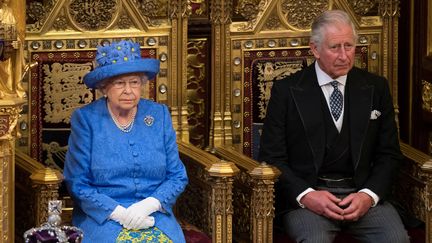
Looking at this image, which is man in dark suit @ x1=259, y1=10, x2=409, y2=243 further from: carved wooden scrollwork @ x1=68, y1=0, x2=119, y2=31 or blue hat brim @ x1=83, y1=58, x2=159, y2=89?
carved wooden scrollwork @ x1=68, y1=0, x2=119, y2=31

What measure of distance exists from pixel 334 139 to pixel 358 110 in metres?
0.19

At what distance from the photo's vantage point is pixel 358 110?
6762 mm

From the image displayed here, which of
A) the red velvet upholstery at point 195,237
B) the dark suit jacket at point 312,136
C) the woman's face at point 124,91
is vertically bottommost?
the red velvet upholstery at point 195,237

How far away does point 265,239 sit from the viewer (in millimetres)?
6531

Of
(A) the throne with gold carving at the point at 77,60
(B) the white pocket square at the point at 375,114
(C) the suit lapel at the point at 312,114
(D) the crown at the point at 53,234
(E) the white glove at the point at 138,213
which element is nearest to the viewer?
(D) the crown at the point at 53,234

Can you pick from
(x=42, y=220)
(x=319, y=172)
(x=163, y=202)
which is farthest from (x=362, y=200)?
(x=42, y=220)

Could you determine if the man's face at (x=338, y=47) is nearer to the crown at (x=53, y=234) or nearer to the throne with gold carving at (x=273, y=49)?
the throne with gold carving at (x=273, y=49)

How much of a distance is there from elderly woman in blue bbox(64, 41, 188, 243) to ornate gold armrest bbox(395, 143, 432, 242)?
119 centimetres

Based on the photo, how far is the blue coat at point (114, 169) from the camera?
20.2 feet

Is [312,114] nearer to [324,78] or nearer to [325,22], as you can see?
[324,78]

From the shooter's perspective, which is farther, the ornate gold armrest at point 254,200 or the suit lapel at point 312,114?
the suit lapel at point 312,114

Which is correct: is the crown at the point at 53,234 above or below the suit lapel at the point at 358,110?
below

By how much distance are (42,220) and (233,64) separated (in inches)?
Answer: 64.2

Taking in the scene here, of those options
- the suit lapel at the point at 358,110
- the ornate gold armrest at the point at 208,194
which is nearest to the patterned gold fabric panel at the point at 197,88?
the ornate gold armrest at the point at 208,194
